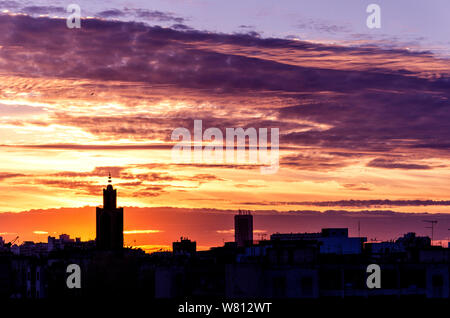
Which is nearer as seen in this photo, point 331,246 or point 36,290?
point 331,246

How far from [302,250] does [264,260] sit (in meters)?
6.24

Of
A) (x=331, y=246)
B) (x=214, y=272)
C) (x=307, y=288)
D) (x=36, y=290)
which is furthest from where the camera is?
(x=36, y=290)

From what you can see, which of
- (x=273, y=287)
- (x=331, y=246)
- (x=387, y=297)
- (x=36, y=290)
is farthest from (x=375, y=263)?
(x=36, y=290)

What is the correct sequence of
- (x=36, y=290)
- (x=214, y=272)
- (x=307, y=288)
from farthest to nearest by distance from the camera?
(x=36, y=290)
(x=214, y=272)
(x=307, y=288)

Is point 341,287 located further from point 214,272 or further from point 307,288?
point 214,272

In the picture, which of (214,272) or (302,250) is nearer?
(302,250)

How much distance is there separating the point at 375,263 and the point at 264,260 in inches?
694

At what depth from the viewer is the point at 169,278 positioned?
162 meters
